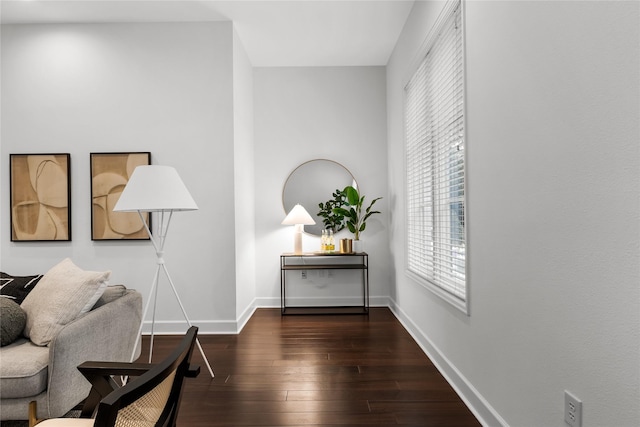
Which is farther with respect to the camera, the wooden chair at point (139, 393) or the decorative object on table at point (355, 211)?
the decorative object on table at point (355, 211)

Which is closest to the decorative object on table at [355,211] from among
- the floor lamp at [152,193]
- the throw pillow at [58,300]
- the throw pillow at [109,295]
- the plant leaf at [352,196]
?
the plant leaf at [352,196]

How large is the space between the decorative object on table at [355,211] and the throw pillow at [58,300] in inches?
118

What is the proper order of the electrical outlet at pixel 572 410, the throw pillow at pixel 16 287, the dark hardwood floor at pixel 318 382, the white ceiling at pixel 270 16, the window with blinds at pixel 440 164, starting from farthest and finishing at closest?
the white ceiling at pixel 270 16 → the window with blinds at pixel 440 164 → the throw pillow at pixel 16 287 → the dark hardwood floor at pixel 318 382 → the electrical outlet at pixel 572 410

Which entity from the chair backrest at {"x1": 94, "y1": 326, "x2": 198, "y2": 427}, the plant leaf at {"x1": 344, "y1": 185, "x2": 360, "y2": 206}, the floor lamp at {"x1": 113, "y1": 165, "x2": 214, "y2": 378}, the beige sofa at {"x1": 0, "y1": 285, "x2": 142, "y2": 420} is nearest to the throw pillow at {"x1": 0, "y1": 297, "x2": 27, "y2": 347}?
the beige sofa at {"x1": 0, "y1": 285, "x2": 142, "y2": 420}

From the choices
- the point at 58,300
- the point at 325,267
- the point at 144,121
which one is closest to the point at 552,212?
the point at 58,300

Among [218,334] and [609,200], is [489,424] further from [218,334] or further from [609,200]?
[218,334]

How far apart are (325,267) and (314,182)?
1.11m

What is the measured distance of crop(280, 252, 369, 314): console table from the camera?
477 centimetres

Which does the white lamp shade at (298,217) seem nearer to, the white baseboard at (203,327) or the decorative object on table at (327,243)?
the decorative object on table at (327,243)

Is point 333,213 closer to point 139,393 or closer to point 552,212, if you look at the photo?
point 552,212

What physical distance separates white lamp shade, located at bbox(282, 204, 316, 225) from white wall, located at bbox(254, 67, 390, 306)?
1.23 ft

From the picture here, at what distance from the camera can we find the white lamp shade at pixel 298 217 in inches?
189

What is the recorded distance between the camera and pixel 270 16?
Answer: 3908mm

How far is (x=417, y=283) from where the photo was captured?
3646mm
